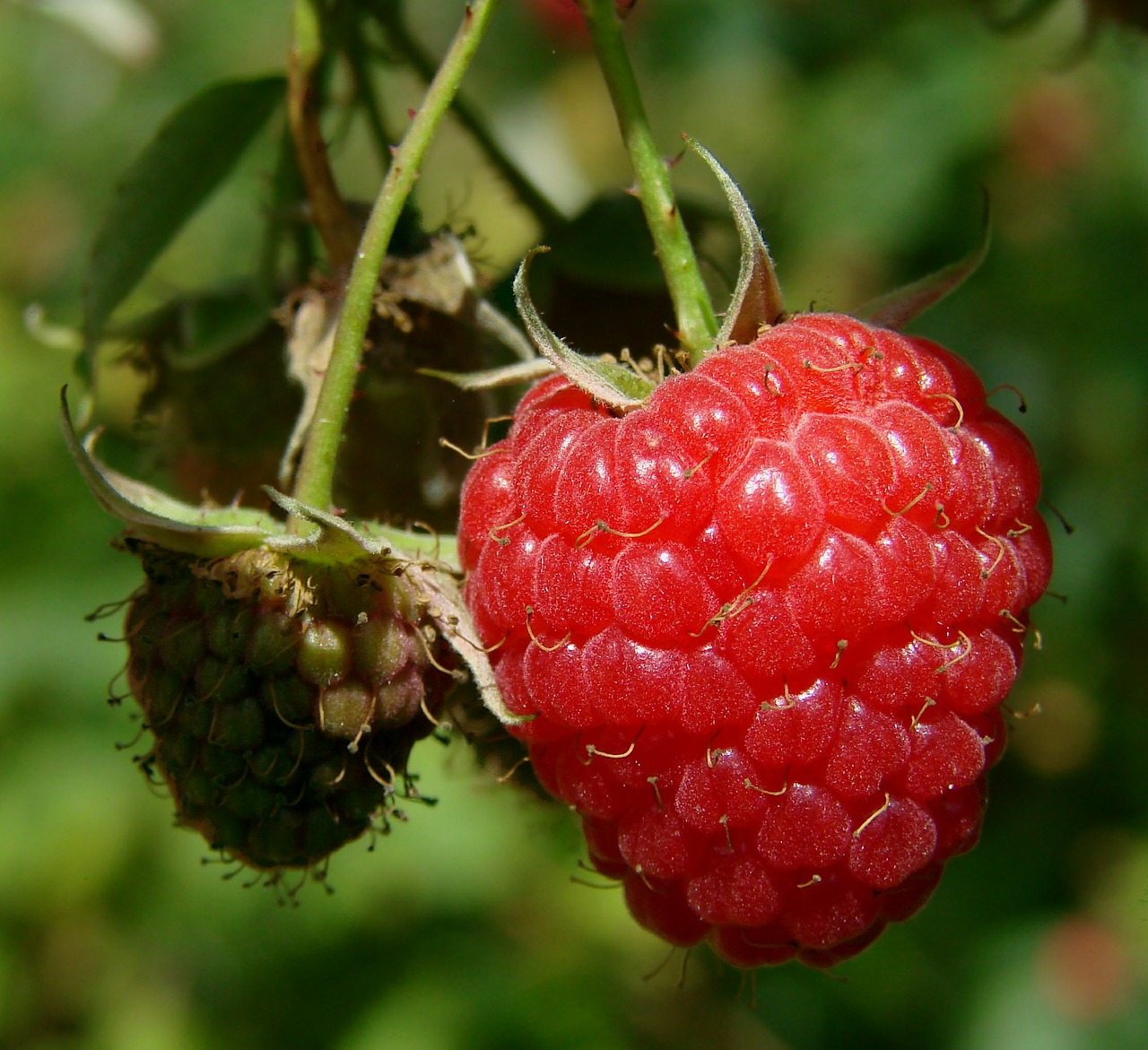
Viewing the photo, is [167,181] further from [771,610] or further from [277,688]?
[771,610]

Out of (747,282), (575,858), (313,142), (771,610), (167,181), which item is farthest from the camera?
(575,858)

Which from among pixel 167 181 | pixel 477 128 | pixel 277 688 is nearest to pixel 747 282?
pixel 277 688

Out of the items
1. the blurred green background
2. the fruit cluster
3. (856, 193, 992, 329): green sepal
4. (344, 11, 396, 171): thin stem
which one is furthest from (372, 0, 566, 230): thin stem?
the blurred green background

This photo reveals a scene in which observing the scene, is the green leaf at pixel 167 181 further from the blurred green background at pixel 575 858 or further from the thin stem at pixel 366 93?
the blurred green background at pixel 575 858

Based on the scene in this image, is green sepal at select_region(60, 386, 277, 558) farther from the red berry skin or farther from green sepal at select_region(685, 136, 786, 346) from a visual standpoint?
green sepal at select_region(685, 136, 786, 346)

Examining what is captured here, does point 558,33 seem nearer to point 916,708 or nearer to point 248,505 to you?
point 248,505

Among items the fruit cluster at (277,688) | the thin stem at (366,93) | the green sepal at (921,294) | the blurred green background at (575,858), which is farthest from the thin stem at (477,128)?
the blurred green background at (575,858)
